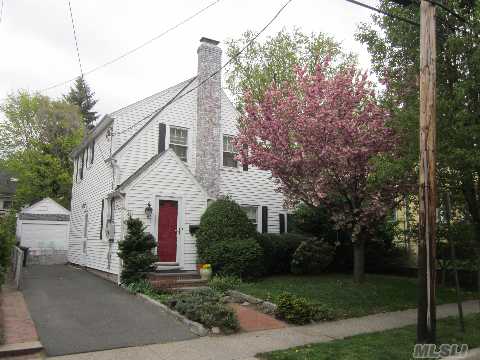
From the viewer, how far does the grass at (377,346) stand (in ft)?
20.7

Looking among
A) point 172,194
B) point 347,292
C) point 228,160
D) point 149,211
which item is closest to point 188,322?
point 347,292

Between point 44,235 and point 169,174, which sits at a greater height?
point 169,174

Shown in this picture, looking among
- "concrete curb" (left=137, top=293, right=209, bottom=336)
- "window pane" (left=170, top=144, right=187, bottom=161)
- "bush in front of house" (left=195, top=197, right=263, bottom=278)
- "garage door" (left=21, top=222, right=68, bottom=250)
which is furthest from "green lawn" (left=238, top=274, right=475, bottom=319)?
"garage door" (left=21, top=222, right=68, bottom=250)

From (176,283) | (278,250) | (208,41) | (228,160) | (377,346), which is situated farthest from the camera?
(228,160)

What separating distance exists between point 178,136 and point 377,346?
432 inches

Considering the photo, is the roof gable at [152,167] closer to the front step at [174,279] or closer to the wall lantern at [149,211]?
the wall lantern at [149,211]

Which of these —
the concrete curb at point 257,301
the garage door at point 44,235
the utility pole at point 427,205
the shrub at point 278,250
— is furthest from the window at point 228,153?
the garage door at point 44,235

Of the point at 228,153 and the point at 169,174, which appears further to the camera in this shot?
the point at 228,153

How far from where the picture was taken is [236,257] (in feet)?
41.3

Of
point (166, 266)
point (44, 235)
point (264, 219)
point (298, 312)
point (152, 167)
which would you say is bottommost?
point (298, 312)

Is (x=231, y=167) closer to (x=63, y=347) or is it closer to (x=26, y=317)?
(x=26, y=317)

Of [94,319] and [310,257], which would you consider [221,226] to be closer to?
[310,257]

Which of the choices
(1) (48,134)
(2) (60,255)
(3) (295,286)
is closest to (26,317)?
(3) (295,286)

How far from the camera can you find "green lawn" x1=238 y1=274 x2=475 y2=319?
10062 mm
